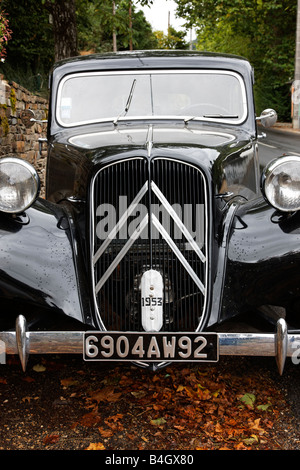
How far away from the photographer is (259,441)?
8.29ft

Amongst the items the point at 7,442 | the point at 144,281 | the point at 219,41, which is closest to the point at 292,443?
the point at 144,281

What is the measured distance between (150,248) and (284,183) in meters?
0.73

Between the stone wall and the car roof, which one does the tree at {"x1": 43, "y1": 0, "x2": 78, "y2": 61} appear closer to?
the stone wall

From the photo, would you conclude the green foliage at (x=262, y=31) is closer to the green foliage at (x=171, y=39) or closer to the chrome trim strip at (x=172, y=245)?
the green foliage at (x=171, y=39)

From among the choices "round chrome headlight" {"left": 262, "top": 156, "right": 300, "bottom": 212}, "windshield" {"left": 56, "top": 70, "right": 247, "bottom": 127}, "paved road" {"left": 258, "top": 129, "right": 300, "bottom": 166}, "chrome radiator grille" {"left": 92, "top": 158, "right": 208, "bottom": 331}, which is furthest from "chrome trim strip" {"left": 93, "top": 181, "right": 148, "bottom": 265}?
"paved road" {"left": 258, "top": 129, "right": 300, "bottom": 166}

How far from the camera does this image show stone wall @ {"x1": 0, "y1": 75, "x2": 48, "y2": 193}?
7.48 metres

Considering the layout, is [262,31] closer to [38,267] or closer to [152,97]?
[152,97]

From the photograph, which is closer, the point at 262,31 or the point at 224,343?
the point at 224,343

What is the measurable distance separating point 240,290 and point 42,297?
0.95 meters

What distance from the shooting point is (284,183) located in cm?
265

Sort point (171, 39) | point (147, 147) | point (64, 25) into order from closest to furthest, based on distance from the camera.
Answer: point (147, 147), point (64, 25), point (171, 39)

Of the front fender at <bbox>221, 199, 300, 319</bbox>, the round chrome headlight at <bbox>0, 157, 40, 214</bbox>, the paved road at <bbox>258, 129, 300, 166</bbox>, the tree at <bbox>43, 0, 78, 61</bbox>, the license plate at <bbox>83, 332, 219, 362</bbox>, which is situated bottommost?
the paved road at <bbox>258, 129, 300, 166</bbox>

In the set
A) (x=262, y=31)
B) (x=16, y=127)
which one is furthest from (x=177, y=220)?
(x=262, y=31)

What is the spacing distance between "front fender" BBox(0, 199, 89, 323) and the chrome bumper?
142 millimetres
